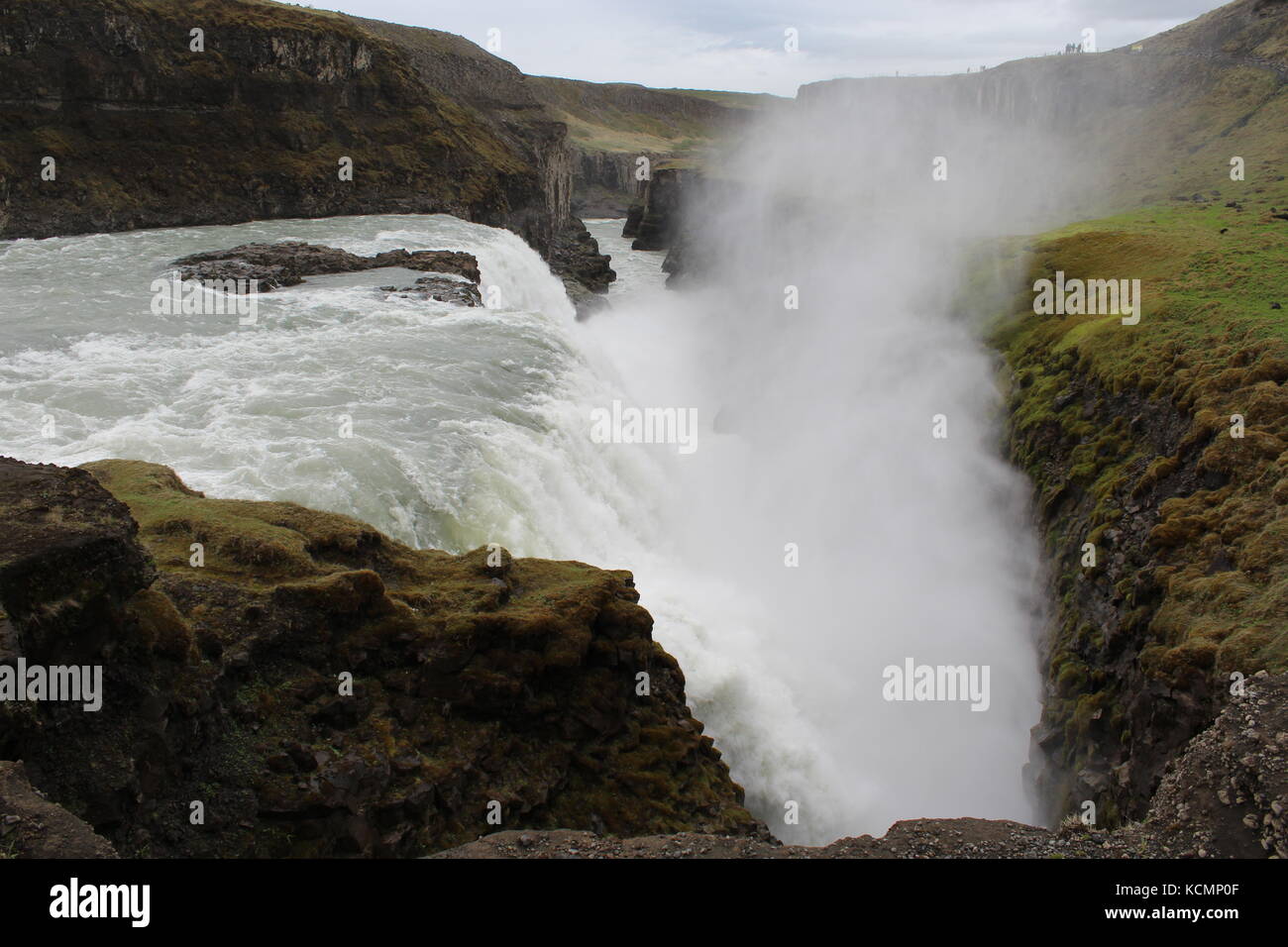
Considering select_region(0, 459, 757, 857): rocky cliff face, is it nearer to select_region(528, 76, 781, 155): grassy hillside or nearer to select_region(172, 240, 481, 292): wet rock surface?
select_region(172, 240, 481, 292): wet rock surface

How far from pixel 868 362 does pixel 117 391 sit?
27.6 m

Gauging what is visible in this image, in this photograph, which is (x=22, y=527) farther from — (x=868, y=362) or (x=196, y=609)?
(x=868, y=362)

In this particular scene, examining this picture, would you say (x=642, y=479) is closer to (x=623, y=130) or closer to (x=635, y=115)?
(x=623, y=130)

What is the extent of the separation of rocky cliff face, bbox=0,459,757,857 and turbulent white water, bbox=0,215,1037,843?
3.81 meters

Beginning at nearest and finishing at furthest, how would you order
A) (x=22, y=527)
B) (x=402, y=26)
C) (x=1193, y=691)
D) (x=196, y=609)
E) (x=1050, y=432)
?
(x=22, y=527)
(x=196, y=609)
(x=1193, y=691)
(x=1050, y=432)
(x=402, y=26)

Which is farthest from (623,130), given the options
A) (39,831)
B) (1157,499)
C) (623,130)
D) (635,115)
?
(39,831)

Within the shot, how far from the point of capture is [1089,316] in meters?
29.3

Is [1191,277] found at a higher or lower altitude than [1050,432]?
higher

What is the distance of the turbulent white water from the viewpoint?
58.6 ft

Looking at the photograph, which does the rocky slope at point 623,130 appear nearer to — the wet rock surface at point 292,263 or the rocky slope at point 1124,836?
the wet rock surface at point 292,263

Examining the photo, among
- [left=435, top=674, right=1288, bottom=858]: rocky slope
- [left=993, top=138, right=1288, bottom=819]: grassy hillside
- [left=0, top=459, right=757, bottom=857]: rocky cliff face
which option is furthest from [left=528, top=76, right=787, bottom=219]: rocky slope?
[left=435, top=674, right=1288, bottom=858]: rocky slope

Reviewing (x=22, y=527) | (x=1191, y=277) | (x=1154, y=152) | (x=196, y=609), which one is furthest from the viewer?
(x=1154, y=152)

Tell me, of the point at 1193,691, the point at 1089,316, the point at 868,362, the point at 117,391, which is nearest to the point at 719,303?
A: the point at 868,362

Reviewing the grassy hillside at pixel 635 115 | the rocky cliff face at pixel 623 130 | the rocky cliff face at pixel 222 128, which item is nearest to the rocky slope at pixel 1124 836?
the rocky cliff face at pixel 222 128
